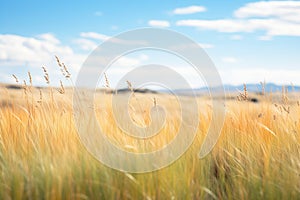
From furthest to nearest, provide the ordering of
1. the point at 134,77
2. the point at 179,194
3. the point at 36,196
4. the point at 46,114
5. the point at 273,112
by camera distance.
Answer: the point at 273,112 < the point at 134,77 < the point at 46,114 < the point at 179,194 < the point at 36,196

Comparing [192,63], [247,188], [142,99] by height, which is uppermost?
[192,63]

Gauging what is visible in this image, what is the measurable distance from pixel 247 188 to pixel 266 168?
0.25m

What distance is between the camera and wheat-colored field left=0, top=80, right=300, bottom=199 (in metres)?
3.08

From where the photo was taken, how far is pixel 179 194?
3211 millimetres

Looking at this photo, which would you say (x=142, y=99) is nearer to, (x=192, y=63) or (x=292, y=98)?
(x=192, y=63)

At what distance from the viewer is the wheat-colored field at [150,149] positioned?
3.08 meters

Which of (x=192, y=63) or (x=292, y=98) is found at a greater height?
(x=192, y=63)

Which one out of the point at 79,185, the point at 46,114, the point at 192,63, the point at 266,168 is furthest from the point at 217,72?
the point at 79,185

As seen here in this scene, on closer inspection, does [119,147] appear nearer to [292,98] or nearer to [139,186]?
[139,186]

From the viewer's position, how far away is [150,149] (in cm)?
360

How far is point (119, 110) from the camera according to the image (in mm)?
4656

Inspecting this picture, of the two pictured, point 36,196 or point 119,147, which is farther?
point 119,147

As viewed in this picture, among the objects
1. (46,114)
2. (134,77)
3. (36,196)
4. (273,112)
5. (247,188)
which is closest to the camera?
(36,196)

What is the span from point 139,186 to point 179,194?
1.10 feet
